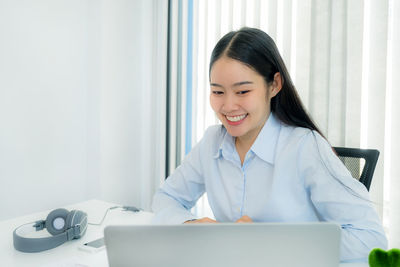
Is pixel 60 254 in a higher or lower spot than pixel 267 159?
lower

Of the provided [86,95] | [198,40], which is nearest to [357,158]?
[198,40]

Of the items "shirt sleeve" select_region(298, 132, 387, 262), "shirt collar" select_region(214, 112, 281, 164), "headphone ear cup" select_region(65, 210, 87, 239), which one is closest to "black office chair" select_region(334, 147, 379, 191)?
"shirt sleeve" select_region(298, 132, 387, 262)

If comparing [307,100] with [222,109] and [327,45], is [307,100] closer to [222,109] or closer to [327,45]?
[327,45]

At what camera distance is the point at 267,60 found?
0.95m

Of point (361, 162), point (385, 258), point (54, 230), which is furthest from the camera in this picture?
point (361, 162)

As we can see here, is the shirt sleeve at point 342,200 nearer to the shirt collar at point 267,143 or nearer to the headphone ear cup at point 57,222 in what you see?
the shirt collar at point 267,143

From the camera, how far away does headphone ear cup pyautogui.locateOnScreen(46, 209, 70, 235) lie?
2.99 ft

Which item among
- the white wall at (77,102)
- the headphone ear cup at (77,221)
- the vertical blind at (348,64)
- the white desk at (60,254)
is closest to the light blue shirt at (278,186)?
the white desk at (60,254)

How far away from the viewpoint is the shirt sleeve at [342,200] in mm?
758

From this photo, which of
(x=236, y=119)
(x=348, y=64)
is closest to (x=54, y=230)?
(x=236, y=119)

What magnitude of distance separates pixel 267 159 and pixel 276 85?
0.25 metres

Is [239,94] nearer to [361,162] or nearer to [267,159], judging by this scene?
[267,159]

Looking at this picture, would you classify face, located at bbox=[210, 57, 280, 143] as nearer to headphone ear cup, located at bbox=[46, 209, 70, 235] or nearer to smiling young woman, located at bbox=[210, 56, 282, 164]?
smiling young woman, located at bbox=[210, 56, 282, 164]

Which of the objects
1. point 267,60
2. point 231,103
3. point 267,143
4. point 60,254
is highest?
point 267,60
